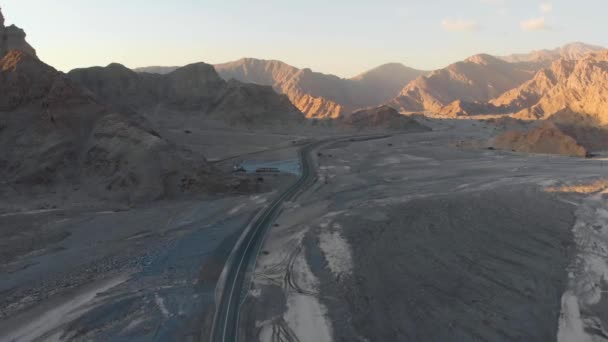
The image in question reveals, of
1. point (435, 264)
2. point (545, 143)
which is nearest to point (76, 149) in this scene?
point (435, 264)

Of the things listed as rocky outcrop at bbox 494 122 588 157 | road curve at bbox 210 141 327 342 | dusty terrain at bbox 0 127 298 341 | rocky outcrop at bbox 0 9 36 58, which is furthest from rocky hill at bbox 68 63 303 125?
road curve at bbox 210 141 327 342

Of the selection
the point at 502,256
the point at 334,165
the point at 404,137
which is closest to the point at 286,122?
the point at 404,137

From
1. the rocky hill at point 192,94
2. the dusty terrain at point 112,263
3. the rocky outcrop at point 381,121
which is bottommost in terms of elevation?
the dusty terrain at point 112,263

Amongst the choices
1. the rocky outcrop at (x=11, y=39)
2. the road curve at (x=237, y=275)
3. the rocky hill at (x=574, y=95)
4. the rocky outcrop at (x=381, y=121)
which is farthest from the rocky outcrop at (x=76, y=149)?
the rocky hill at (x=574, y=95)

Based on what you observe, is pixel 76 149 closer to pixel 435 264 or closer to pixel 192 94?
pixel 435 264

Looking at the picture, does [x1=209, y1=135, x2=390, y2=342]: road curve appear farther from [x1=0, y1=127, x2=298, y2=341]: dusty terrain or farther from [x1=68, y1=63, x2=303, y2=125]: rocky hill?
[x1=68, y1=63, x2=303, y2=125]: rocky hill

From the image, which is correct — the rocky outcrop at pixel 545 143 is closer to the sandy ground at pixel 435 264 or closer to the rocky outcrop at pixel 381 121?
the sandy ground at pixel 435 264

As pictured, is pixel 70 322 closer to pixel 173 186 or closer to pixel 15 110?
pixel 173 186
